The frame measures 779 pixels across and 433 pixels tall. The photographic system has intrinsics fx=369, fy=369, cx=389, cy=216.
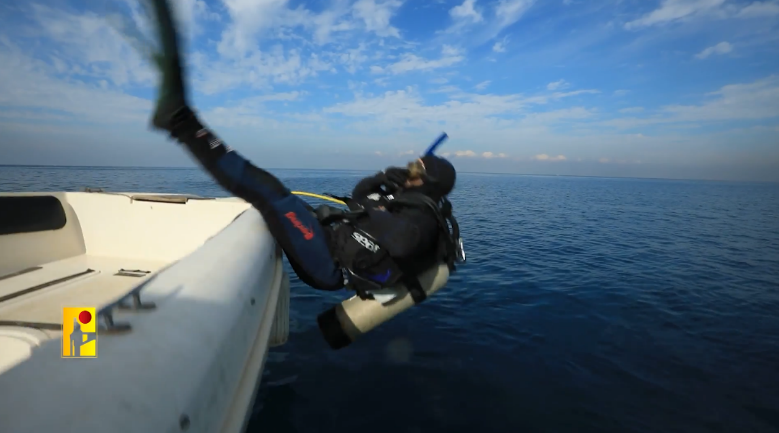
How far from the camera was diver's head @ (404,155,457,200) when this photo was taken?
11.0 ft

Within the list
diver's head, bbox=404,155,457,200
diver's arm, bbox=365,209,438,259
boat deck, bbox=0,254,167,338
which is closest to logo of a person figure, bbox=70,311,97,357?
boat deck, bbox=0,254,167,338

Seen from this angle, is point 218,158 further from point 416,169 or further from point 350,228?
point 416,169

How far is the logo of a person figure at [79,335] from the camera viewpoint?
148 cm

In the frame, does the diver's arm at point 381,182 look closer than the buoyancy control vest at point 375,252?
No

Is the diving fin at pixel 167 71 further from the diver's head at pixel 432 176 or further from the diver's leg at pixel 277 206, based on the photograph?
the diver's head at pixel 432 176

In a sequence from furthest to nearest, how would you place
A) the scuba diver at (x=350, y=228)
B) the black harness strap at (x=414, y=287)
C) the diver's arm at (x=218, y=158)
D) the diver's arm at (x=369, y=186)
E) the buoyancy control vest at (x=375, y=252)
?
the diver's arm at (x=369, y=186) < the black harness strap at (x=414, y=287) < the buoyancy control vest at (x=375, y=252) < the scuba diver at (x=350, y=228) < the diver's arm at (x=218, y=158)

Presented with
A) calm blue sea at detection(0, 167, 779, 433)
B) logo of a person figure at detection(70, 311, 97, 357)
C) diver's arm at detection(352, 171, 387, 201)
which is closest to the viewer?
logo of a person figure at detection(70, 311, 97, 357)

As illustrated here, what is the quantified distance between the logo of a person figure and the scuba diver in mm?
1444

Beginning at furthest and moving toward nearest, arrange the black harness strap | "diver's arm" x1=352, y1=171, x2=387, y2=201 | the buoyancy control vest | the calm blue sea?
the calm blue sea
"diver's arm" x1=352, y1=171, x2=387, y2=201
the black harness strap
the buoyancy control vest

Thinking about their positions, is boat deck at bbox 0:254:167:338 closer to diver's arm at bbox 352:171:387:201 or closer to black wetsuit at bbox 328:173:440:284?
black wetsuit at bbox 328:173:440:284

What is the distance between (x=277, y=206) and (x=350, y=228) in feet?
2.07

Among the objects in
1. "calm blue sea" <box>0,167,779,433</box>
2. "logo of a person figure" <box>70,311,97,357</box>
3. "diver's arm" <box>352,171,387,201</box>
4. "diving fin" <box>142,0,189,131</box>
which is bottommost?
"calm blue sea" <box>0,167,779,433</box>

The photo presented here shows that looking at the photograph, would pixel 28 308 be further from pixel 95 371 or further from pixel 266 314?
pixel 95 371

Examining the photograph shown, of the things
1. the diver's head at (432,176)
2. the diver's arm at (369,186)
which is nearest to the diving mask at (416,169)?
the diver's head at (432,176)
